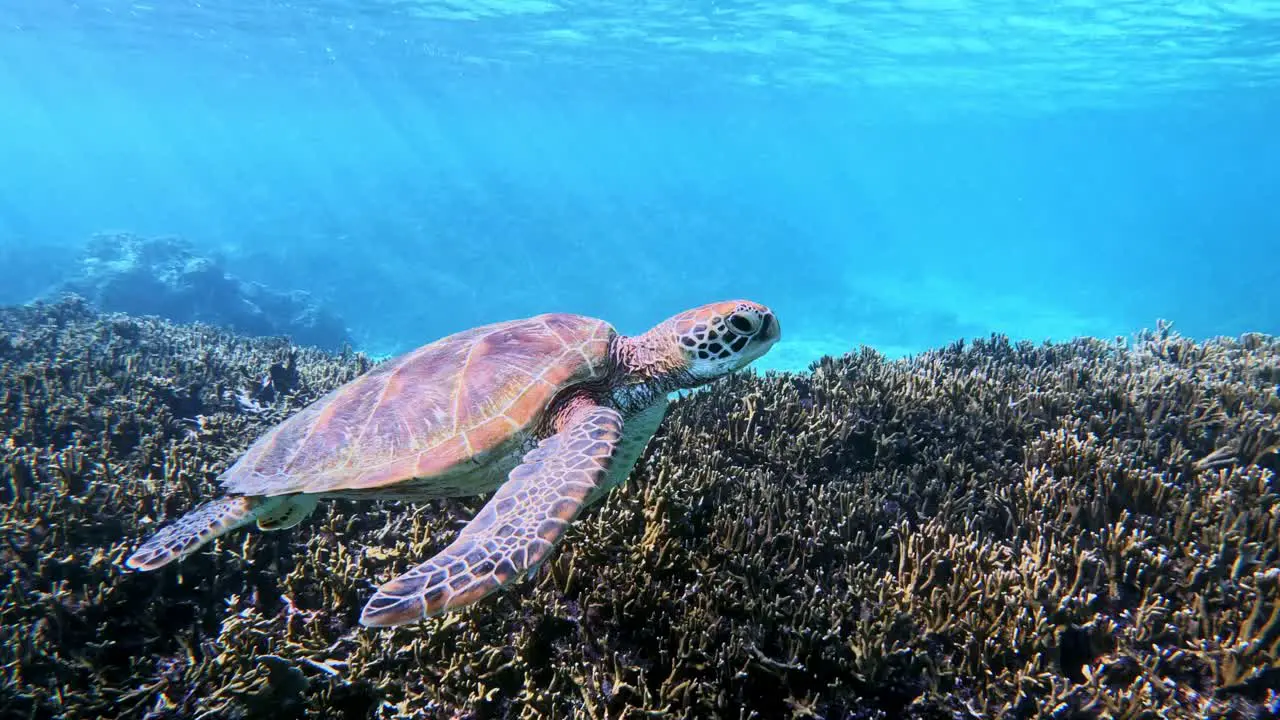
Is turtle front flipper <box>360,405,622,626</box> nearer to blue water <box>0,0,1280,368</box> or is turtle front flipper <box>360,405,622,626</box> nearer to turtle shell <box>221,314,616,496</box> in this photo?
turtle shell <box>221,314,616,496</box>

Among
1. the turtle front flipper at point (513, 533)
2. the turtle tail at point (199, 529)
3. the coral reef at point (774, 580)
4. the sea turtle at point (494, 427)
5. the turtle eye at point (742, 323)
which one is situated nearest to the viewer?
the turtle front flipper at point (513, 533)

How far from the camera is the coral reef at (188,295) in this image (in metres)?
18.8

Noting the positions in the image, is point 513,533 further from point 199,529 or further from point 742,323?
point 199,529

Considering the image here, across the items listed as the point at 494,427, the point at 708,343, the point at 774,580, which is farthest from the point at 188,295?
the point at 774,580

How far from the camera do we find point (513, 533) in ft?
8.07

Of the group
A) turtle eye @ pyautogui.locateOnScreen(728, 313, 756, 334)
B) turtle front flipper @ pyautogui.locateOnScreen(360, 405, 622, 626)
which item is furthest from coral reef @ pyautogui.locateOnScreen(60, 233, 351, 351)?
turtle eye @ pyautogui.locateOnScreen(728, 313, 756, 334)

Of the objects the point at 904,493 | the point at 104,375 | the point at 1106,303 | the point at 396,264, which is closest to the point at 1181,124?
the point at 1106,303

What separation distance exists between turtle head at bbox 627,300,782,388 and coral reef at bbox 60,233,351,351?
1801cm

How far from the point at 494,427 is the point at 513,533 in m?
0.85

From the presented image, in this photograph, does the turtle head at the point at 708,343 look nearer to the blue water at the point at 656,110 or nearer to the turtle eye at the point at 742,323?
the turtle eye at the point at 742,323

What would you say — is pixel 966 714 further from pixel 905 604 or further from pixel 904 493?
pixel 904 493

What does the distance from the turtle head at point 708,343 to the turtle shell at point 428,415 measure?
1.17 feet

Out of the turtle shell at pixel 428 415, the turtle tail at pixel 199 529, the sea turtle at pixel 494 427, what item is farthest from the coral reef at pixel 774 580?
the turtle shell at pixel 428 415

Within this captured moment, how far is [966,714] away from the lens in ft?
8.02
